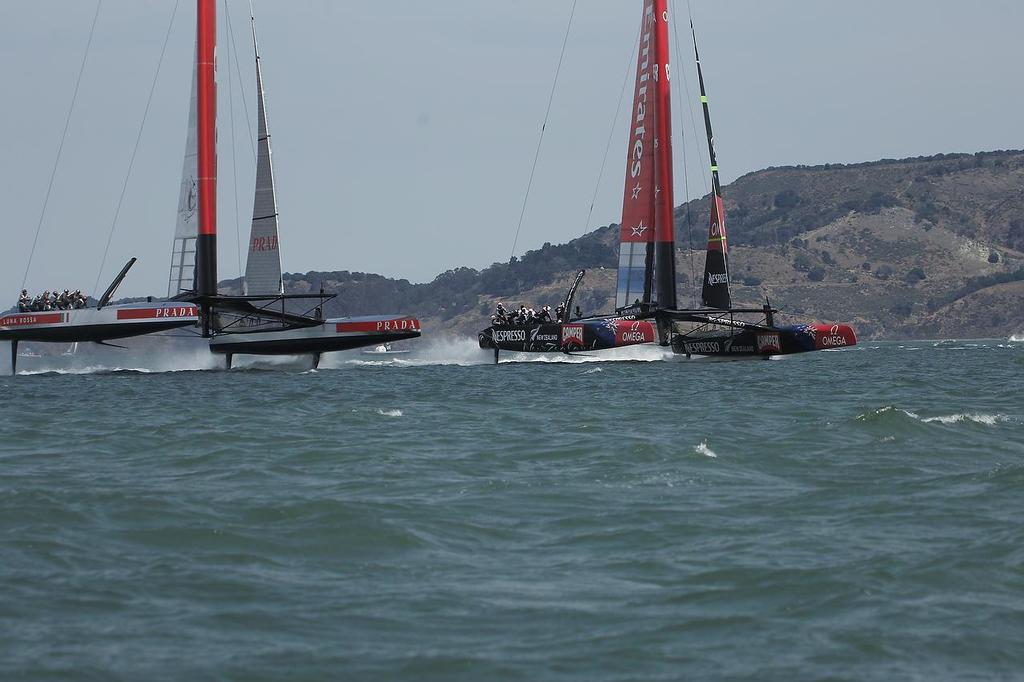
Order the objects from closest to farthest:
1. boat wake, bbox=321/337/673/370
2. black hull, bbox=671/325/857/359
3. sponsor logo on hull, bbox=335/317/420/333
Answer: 1. sponsor logo on hull, bbox=335/317/420/333
2. black hull, bbox=671/325/857/359
3. boat wake, bbox=321/337/673/370

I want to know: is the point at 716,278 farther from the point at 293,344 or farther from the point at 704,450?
the point at 704,450

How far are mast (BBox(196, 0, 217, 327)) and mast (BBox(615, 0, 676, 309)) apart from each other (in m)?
13.1

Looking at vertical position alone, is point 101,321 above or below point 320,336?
above

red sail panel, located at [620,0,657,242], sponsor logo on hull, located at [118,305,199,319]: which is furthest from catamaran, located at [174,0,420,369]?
red sail panel, located at [620,0,657,242]

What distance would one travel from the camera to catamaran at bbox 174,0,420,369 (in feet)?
117

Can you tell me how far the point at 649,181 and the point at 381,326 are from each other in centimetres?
1147

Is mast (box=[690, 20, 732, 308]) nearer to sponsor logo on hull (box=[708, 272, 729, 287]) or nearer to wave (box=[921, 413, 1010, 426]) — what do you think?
sponsor logo on hull (box=[708, 272, 729, 287])

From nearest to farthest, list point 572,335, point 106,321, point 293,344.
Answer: point 106,321 < point 293,344 < point 572,335

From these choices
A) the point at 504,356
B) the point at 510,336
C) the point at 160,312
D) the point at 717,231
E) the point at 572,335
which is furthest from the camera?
the point at 504,356

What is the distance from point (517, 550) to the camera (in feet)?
31.3

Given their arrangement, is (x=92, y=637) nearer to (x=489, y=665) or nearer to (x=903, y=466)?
(x=489, y=665)

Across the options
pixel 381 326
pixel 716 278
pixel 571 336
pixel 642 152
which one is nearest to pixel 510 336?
pixel 571 336

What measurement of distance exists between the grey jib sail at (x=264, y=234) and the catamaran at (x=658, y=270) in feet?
29.9

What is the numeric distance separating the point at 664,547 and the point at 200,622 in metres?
3.37
